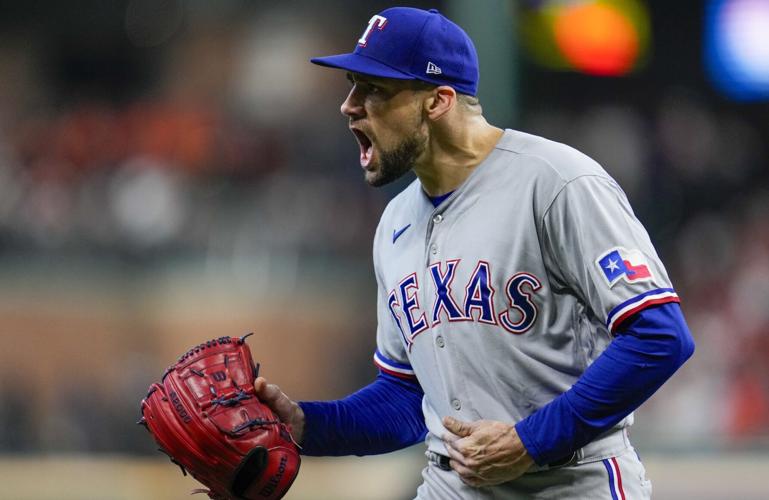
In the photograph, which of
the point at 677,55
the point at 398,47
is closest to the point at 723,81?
the point at 677,55

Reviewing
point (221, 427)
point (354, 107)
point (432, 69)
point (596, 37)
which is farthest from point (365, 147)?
point (596, 37)

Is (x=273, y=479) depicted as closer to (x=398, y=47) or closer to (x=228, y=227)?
(x=398, y=47)

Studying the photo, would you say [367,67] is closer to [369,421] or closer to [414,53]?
[414,53]

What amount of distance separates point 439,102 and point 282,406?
2.27 feet

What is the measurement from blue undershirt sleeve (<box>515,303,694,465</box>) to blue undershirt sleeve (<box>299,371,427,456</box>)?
486 millimetres

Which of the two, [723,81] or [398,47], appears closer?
[398,47]

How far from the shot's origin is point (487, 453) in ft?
6.67

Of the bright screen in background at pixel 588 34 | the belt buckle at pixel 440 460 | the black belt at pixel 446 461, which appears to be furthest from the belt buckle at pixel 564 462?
the bright screen in background at pixel 588 34

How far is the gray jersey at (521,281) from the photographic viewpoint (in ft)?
6.56

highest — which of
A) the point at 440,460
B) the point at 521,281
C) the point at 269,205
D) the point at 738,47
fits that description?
the point at 738,47

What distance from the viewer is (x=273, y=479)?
2.17 metres

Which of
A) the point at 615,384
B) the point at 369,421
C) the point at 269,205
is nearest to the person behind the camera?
the point at 615,384

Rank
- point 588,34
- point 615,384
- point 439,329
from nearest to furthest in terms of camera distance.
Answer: point 615,384
point 439,329
point 588,34

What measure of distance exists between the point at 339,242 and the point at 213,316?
0.93m
